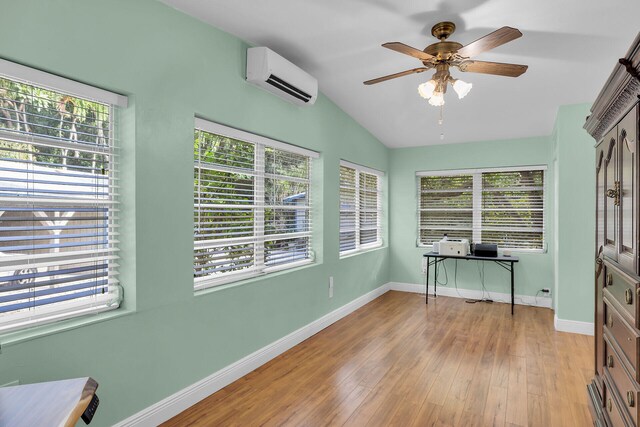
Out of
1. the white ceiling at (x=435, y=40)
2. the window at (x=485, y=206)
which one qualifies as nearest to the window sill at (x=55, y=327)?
the white ceiling at (x=435, y=40)

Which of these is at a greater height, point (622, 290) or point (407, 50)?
point (407, 50)

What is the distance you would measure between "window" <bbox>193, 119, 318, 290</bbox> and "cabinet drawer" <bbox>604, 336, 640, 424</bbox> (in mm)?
2446

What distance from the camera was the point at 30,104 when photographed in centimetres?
180

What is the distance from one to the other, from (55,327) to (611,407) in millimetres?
2809

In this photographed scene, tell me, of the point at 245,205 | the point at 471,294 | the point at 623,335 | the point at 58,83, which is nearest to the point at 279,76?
the point at 245,205

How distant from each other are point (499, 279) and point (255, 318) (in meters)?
3.80

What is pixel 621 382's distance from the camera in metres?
1.66

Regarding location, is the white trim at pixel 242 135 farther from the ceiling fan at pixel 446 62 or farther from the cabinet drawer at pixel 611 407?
the cabinet drawer at pixel 611 407

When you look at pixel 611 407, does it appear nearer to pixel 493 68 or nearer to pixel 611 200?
pixel 611 200

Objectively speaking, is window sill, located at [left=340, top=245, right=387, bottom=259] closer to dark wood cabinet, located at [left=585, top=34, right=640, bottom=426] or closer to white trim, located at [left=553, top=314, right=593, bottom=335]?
white trim, located at [left=553, top=314, right=593, bottom=335]

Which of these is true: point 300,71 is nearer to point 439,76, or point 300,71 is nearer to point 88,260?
point 439,76

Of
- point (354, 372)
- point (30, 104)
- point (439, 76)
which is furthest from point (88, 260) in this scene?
point (439, 76)

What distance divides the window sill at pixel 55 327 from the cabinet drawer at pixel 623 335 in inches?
95.0

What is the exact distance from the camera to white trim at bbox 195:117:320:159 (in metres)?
2.69
